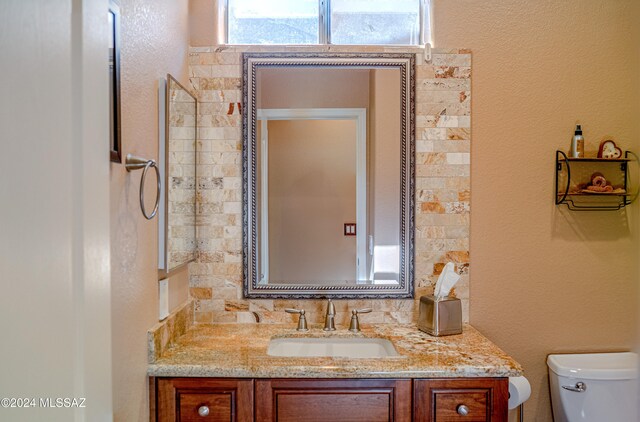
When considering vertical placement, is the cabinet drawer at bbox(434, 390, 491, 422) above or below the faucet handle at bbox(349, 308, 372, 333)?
below

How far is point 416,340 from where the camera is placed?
1747 mm

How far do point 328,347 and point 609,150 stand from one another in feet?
4.89

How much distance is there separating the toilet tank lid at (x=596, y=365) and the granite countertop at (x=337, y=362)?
1.40 ft

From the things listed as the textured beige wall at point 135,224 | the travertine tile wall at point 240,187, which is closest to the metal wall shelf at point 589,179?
the travertine tile wall at point 240,187

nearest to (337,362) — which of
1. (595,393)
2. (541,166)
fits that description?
(595,393)

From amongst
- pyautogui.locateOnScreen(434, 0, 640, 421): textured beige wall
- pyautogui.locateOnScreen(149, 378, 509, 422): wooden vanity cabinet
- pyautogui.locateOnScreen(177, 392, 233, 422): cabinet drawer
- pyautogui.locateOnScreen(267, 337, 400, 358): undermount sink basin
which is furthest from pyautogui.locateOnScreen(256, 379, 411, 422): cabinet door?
pyautogui.locateOnScreen(434, 0, 640, 421): textured beige wall

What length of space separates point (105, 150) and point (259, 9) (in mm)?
1597

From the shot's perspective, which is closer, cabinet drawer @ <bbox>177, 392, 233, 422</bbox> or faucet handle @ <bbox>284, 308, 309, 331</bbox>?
cabinet drawer @ <bbox>177, 392, 233, 422</bbox>

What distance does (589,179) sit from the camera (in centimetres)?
199

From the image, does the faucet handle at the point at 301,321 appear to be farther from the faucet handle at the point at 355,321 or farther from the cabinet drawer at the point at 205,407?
the cabinet drawer at the point at 205,407

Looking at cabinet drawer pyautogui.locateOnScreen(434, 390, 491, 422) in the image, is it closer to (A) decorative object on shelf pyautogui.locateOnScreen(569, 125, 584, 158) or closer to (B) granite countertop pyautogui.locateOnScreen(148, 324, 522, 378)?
(B) granite countertop pyautogui.locateOnScreen(148, 324, 522, 378)

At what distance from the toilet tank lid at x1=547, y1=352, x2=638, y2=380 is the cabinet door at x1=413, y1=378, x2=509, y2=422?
55 centimetres

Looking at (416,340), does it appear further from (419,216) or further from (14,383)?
(14,383)

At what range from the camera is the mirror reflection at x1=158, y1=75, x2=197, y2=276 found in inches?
62.0
